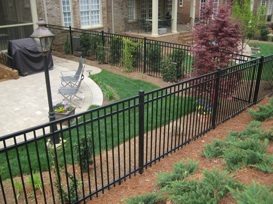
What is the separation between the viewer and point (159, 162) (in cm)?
491

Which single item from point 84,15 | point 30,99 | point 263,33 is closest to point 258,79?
point 30,99

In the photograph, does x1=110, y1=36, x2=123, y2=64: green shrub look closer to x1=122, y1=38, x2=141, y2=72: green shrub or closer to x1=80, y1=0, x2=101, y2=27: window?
x1=122, y1=38, x2=141, y2=72: green shrub

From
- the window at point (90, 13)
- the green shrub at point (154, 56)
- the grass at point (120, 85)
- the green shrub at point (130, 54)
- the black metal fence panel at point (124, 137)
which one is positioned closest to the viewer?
the black metal fence panel at point (124, 137)

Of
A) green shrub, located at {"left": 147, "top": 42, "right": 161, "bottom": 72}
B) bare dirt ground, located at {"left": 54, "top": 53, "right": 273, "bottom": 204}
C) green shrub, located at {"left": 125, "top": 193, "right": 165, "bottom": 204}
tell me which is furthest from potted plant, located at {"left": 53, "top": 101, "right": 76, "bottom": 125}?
green shrub, located at {"left": 147, "top": 42, "right": 161, "bottom": 72}

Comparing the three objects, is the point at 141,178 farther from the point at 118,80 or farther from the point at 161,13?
the point at 161,13

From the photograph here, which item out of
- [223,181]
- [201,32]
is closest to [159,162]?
[223,181]

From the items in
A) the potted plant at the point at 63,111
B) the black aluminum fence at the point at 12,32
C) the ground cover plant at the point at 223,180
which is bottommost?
the potted plant at the point at 63,111

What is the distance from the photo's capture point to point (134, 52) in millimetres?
11281

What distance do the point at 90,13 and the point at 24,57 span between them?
23.0 feet

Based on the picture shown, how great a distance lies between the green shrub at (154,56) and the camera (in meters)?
10.7

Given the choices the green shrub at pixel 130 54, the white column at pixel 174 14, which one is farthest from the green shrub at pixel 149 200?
the white column at pixel 174 14

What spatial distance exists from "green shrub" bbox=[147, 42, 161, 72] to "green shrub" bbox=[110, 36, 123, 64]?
1432 mm

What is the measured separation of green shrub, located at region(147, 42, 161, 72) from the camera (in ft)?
35.2

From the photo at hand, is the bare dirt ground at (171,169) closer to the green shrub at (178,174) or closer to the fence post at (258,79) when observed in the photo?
the green shrub at (178,174)
